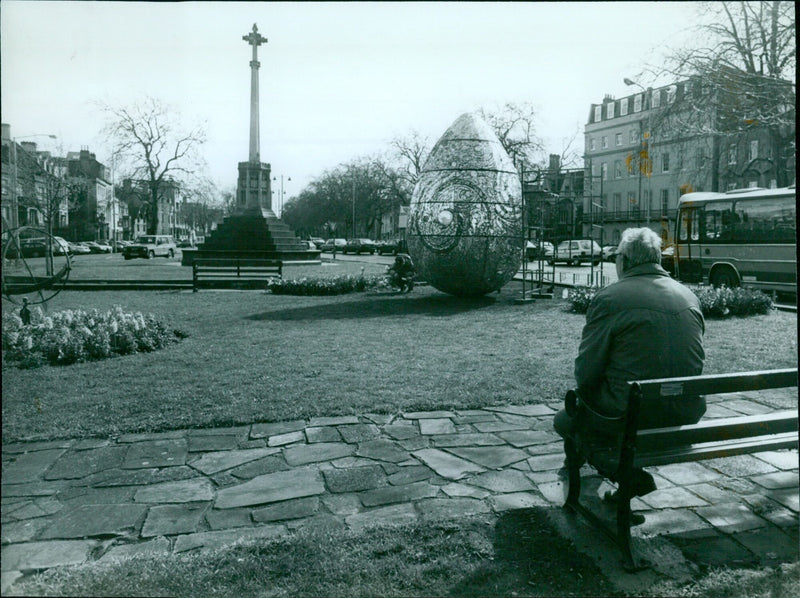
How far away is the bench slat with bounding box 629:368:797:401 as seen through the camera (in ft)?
10.9

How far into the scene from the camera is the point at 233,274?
2052 centimetres

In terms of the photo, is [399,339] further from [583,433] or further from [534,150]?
[534,150]

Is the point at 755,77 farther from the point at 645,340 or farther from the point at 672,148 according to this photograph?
the point at 672,148

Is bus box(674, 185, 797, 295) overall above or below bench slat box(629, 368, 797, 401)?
above

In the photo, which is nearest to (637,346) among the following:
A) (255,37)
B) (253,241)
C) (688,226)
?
(255,37)

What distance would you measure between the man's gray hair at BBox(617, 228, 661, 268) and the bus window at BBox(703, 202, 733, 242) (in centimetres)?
1580

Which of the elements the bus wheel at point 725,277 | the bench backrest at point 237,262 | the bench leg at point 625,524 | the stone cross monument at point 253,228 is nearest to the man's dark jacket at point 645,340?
the bench leg at point 625,524

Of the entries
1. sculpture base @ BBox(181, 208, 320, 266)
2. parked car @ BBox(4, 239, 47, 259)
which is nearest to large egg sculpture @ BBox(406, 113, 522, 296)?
parked car @ BBox(4, 239, 47, 259)

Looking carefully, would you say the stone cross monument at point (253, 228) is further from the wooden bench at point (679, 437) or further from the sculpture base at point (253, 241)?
the wooden bench at point (679, 437)

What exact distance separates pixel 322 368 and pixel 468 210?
21.4 ft

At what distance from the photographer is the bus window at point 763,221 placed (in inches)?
577

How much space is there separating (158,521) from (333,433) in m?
1.86

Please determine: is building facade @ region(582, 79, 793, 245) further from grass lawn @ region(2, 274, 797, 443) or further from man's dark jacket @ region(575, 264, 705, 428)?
grass lawn @ region(2, 274, 797, 443)

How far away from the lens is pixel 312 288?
1759 cm
